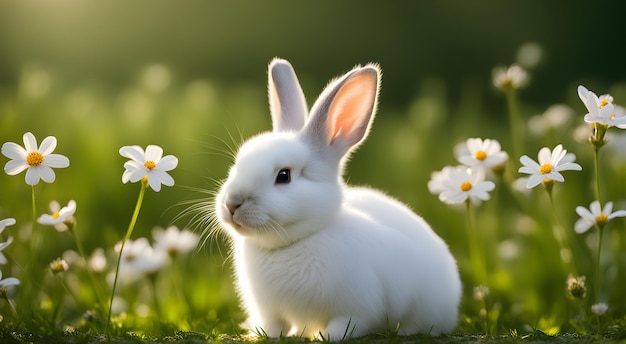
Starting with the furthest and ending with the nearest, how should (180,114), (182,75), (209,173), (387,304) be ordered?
(182,75) → (180,114) → (209,173) → (387,304)

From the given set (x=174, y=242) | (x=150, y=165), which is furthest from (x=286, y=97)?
(x=174, y=242)

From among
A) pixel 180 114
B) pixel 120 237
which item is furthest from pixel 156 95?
pixel 120 237

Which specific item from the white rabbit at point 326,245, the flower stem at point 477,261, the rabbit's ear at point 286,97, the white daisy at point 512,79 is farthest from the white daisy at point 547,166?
the rabbit's ear at point 286,97

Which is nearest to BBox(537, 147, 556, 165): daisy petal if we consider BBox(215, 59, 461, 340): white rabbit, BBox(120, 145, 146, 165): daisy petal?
BBox(215, 59, 461, 340): white rabbit

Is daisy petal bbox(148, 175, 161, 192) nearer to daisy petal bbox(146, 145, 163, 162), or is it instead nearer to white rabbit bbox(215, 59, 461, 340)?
daisy petal bbox(146, 145, 163, 162)

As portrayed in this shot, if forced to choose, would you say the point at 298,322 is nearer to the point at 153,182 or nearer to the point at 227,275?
the point at 153,182

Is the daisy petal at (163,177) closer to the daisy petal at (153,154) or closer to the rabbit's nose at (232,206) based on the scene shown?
the daisy petal at (153,154)

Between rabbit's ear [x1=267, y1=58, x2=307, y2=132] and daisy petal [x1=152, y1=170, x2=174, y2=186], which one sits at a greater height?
rabbit's ear [x1=267, y1=58, x2=307, y2=132]
